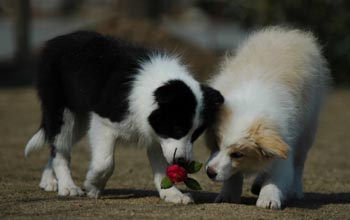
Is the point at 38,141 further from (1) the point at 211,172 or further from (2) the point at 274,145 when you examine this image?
(2) the point at 274,145

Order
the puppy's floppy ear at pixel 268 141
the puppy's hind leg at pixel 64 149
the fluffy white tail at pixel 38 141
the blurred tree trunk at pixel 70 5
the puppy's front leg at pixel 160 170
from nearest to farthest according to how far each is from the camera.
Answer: the puppy's floppy ear at pixel 268 141
the puppy's front leg at pixel 160 170
the puppy's hind leg at pixel 64 149
the fluffy white tail at pixel 38 141
the blurred tree trunk at pixel 70 5

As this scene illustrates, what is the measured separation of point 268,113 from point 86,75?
66.6 inches

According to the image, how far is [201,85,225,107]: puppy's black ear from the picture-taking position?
619 cm

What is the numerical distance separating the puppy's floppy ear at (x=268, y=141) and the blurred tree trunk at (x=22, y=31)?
1662 cm

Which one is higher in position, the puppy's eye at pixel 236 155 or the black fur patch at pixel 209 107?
the black fur patch at pixel 209 107

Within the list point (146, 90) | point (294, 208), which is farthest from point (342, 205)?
point (146, 90)

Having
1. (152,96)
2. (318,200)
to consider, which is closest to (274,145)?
(152,96)

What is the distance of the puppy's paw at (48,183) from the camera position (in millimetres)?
7324

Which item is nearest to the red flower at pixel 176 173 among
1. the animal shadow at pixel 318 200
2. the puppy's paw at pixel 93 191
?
the puppy's paw at pixel 93 191

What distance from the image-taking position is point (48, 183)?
7.38 metres

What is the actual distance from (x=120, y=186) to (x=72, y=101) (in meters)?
1.18

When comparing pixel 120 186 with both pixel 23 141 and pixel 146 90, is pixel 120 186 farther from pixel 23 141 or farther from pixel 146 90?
pixel 23 141

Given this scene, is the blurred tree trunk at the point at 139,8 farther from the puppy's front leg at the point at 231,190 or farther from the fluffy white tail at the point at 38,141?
the puppy's front leg at the point at 231,190

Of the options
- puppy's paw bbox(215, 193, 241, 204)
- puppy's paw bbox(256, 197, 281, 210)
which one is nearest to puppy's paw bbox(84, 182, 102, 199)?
puppy's paw bbox(215, 193, 241, 204)
